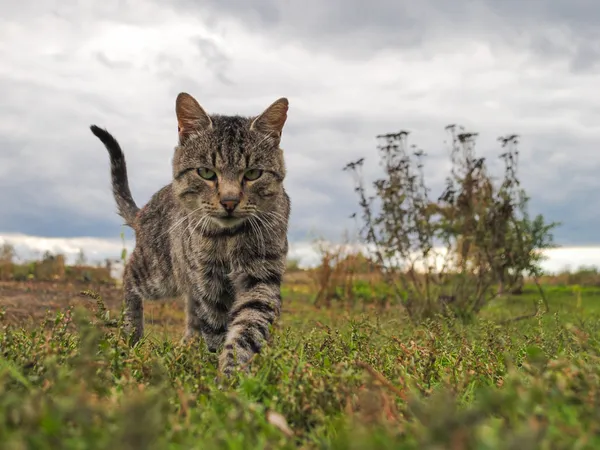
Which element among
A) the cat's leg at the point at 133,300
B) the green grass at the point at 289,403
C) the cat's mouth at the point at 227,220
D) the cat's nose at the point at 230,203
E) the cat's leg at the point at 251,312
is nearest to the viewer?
the green grass at the point at 289,403

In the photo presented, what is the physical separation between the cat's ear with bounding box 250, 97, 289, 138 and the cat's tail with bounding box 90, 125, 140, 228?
97.9 inches

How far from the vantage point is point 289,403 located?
234 centimetres

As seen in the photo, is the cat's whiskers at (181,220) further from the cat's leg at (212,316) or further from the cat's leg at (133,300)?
the cat's leg at (133,300)

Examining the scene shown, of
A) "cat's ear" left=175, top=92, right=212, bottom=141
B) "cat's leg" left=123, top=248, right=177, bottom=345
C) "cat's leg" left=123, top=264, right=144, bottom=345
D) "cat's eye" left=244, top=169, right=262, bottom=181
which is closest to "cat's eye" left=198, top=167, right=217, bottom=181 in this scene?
"cat's eye" left=244, top=169, right=262, bottom=181

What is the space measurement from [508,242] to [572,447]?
9.39 metres

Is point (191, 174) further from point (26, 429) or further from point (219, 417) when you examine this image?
point (26, 429)

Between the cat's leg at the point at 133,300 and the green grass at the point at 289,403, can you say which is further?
the cat's leg at the point at 133,300

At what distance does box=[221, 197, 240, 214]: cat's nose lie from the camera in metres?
4.36

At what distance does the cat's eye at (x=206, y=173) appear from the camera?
15.6 feet

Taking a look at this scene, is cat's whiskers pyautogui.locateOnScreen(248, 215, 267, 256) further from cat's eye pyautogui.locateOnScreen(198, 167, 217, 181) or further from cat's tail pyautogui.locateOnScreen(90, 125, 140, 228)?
cat's tail pyautogui.locateOnScreen(90, 125, 140, 228)

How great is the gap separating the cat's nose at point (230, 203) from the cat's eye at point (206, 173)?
440 millimetres

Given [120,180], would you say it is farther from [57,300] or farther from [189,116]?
[57,300]

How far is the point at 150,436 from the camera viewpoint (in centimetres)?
129

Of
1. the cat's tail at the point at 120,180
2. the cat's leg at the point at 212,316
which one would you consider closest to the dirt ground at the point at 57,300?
the cat's tail at the point at 120,180
